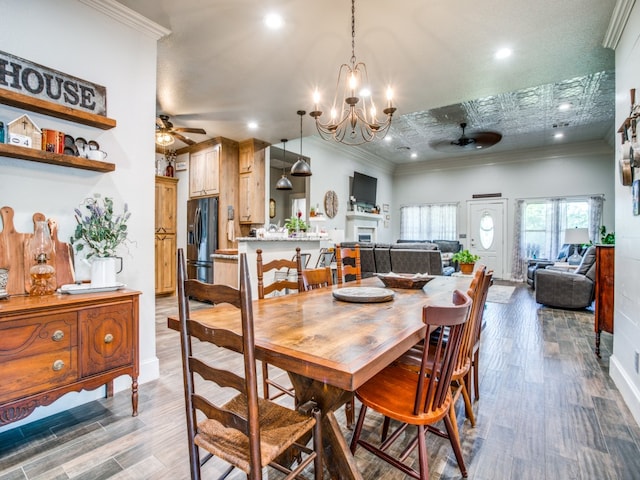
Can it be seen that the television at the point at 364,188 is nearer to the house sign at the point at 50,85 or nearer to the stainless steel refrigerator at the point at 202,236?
the stainless steel refrigerator at the point at 202,236

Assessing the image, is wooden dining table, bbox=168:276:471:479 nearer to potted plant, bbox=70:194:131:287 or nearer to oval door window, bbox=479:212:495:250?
potted plant, bbox=70:194:131:287

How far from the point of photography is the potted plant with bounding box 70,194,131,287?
2.12m

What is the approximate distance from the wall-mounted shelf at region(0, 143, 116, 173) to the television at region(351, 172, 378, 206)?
622cm

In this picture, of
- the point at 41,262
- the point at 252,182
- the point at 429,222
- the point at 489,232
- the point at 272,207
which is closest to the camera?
the point at 41,262

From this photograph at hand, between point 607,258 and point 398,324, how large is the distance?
8.85 feet

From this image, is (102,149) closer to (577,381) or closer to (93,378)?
(93,378)

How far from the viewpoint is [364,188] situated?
27.5 ft

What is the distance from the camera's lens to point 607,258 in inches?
116

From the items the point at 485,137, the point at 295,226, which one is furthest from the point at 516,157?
the point at 295,226

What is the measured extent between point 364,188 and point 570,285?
4.77m

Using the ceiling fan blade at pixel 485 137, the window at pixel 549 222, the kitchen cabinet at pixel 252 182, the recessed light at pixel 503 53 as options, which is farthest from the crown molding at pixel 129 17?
the window at pixel 549 222

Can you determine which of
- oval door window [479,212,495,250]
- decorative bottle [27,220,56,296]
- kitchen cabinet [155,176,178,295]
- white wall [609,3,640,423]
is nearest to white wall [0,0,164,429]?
decorative bottle [27,220,56,296]

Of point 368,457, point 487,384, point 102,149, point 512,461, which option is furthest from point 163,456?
point 487,384

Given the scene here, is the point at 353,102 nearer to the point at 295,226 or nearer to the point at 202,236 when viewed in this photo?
the point at 295,226
